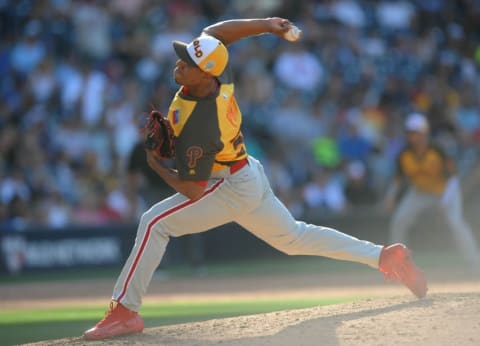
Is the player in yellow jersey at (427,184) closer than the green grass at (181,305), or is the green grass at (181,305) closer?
the green grass at (181,305)

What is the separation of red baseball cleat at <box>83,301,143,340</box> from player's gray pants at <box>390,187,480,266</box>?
701cm

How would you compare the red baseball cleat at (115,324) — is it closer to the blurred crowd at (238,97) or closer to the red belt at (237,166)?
the red belt at (237,166)

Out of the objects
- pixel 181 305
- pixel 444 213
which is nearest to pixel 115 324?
pixel 181 305

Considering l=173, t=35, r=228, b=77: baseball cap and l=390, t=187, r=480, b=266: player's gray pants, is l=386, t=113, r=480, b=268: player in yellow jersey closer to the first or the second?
l=390, t=187, r=480, b=266: player's gray pants

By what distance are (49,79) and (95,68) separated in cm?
85

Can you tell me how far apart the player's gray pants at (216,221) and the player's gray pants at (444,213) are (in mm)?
6226

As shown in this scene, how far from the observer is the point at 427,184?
41.2ft

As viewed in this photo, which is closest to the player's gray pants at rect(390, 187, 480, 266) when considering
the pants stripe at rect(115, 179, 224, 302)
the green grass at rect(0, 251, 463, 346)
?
the green grass at rect(0, 251, 463, 346)

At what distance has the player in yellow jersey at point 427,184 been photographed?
12.3 metres

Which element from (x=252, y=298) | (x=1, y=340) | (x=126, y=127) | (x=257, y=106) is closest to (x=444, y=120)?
(x=257, y=106)

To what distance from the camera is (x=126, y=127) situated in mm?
14914

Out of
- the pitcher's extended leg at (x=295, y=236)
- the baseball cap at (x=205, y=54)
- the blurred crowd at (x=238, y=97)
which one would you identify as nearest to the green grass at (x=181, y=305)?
the blurred crowd at (x=238, y=97)

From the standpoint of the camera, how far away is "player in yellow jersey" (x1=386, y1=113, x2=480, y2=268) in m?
12.3

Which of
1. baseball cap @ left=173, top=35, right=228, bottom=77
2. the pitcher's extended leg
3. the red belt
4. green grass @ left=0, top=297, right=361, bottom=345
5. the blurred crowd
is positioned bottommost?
green grass @ left=0, top=297, right=361, bottom=345
